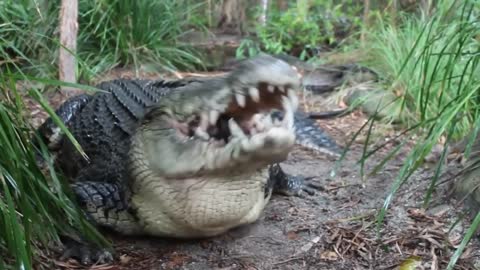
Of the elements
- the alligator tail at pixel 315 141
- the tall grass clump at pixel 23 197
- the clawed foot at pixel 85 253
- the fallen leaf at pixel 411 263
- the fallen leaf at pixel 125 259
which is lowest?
the alligator tail at pixel 315 141

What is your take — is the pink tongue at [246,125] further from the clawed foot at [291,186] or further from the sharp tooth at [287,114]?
the clawed foot at [291,186]

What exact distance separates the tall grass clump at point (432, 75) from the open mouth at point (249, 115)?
0.37 meters

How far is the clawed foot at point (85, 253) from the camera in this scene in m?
2.49

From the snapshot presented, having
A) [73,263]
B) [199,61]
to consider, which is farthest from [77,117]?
[199,61]

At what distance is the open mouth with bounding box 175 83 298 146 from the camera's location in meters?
2.09

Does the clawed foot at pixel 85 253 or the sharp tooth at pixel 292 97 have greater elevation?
the sharp tooth at pixel 292 97

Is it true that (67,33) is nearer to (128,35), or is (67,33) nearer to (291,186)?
(128,35)

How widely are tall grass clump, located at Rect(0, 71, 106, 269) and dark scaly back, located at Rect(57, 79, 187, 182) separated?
1.75 feet

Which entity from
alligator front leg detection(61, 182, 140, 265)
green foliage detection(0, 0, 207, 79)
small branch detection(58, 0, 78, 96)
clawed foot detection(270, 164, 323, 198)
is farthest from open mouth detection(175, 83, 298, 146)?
green foliage detection(0, 0, 207, 79)

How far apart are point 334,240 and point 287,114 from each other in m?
0.69

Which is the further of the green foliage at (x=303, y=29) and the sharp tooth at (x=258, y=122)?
Result: the green foliage at (x=303, y=29)

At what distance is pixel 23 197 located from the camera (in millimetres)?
1845

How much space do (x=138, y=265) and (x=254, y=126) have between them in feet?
2.36

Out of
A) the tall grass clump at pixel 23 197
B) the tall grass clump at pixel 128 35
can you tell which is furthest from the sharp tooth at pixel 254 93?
the tall grass clump at pixel 128 35
